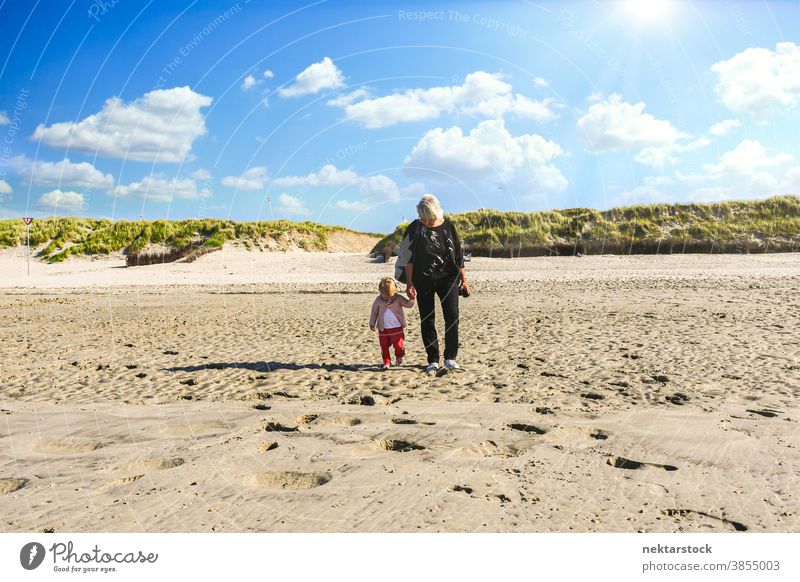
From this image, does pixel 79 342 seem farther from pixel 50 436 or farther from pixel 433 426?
pixel 433 426

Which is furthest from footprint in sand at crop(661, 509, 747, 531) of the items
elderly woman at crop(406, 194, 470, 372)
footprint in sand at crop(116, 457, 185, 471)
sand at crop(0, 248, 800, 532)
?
elderly woman at crop(406, 194, 470, 372)

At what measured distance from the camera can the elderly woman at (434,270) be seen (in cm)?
806

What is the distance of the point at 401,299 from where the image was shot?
8.77 m

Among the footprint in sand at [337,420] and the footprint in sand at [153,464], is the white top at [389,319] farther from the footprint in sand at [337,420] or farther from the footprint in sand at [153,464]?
the footprint in sand at [153,464]

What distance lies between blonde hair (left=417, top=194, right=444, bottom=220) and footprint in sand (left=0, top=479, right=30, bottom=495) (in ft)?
17.3

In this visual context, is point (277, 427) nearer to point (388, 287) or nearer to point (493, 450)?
point (493, 450)

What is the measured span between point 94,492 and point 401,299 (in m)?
5.10

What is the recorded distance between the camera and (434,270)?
26.7 ft

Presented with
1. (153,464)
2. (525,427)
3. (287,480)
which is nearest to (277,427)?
(153,464)

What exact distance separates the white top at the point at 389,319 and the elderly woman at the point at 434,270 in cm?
46

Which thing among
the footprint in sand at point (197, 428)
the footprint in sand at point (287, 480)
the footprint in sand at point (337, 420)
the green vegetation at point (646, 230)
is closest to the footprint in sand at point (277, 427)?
the footprint in sand at point (337, 420)

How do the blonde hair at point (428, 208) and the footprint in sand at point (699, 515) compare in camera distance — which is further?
the blonde hair at point (428, 208)

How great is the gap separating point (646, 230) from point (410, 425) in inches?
1206
